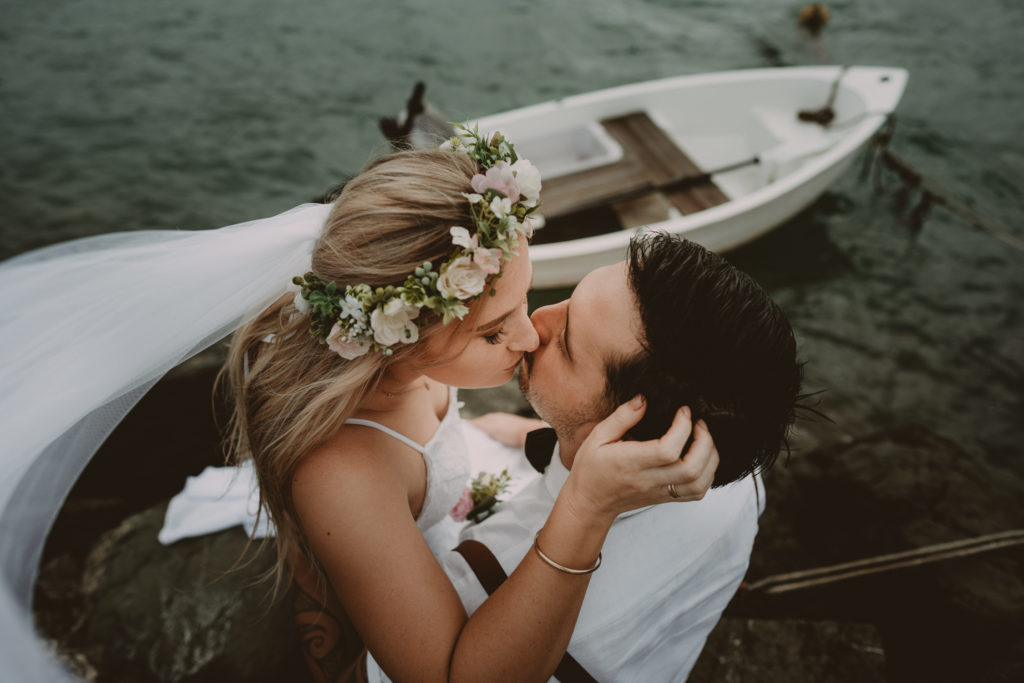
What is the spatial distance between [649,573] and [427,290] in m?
1.15

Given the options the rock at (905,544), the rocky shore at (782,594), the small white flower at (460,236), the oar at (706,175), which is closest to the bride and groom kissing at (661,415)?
the small white flower at (460,236)

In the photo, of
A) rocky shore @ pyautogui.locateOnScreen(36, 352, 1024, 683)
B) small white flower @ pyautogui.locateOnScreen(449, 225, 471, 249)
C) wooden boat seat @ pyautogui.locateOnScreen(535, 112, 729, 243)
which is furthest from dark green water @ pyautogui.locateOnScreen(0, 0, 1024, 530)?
small white flower @ pyautogui.locateOnScreen(449, 225, 471, 249)

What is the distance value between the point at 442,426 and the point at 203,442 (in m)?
2.56

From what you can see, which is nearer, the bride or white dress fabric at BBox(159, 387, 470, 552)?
the bride

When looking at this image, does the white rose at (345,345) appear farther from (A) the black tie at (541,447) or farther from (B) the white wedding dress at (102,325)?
(A) the black tie at (541,447)

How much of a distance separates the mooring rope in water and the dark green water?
80.2 inches

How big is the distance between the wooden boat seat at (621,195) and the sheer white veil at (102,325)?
13.1 ft

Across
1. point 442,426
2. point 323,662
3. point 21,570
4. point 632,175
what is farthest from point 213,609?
point 632,175

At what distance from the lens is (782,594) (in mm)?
3191

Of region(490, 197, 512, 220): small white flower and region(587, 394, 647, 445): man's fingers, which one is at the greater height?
region(490, 197, 512, 220): small white flower

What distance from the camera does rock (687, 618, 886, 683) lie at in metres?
2.72

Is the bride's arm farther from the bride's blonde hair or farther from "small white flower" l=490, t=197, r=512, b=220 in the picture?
"small white flower" l=490, t=197, r=512, b=220

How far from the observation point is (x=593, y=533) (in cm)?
162

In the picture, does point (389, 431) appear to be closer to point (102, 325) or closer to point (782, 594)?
point (102, 325)
